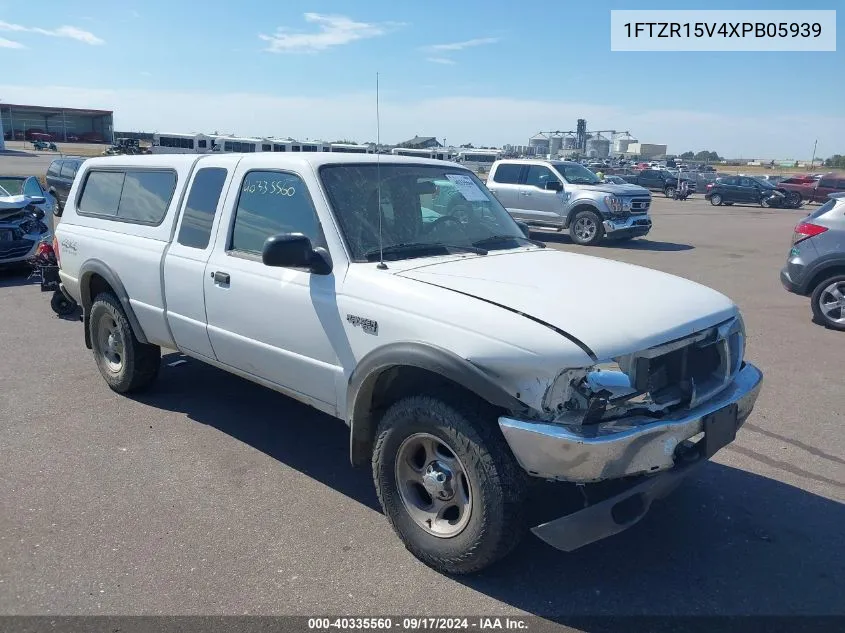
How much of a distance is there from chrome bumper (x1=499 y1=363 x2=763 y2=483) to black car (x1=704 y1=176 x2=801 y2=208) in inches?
1339

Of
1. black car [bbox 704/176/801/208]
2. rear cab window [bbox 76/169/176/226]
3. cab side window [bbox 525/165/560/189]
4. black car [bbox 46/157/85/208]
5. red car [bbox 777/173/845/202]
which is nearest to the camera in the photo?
rear cab window [bbox 76/169/176/226]

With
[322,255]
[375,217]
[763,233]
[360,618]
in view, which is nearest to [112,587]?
[360,618]

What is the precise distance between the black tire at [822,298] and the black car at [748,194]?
27.1m

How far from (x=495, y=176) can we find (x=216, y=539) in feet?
49.5

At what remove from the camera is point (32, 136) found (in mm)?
82438

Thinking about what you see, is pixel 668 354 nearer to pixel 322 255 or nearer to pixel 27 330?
pixel 322 255

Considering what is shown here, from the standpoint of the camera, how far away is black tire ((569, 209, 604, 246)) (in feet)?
52.4

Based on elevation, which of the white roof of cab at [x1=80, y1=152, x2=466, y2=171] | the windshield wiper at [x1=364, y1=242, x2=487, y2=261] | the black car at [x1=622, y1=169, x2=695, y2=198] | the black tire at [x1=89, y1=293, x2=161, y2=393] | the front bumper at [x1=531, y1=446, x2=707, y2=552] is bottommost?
the front bumper at [x1=531, y1=446, x2=707, y2=552]

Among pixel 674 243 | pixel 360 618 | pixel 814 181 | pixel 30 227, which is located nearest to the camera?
pixel 360 618

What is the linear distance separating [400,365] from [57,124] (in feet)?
332

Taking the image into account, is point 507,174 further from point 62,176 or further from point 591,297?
point 591,297

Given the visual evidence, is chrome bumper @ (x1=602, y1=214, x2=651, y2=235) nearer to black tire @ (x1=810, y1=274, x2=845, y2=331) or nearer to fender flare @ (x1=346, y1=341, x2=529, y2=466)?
black tire @ (x1=810, y1=274, x2=845, y2=331)

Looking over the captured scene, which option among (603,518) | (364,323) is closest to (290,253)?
(364,323)

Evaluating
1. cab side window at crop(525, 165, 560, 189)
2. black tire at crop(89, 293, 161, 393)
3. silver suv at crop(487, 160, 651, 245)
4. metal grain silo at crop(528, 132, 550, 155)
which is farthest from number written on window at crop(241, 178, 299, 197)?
metal grain silo at crop(528, 132, 550, 155)
